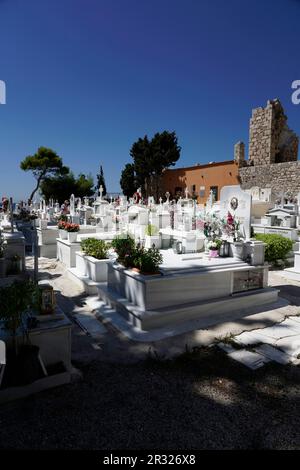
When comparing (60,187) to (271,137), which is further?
(60,187)

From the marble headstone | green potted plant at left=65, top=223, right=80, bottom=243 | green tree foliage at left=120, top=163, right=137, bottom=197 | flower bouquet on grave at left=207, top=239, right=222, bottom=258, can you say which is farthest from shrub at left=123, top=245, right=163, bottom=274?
green tree foliage at left=120, top=163, right=137, bottom=197

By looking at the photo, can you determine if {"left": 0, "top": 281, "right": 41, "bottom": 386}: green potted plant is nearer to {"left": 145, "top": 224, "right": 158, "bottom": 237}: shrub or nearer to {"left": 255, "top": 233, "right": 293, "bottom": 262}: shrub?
{"left": 145, "top": 224, "right": 158, "bottom": 237}: shrub

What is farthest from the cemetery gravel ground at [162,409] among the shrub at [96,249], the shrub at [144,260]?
the shrub at [96,249]

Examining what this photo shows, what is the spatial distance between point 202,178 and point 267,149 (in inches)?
285

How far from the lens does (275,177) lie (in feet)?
86.7

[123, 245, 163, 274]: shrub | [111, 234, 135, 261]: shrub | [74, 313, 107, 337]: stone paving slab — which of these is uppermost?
[111, 234, 135, 261]: shrub

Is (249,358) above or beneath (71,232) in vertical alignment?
beneath

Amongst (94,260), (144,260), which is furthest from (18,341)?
(94,260)

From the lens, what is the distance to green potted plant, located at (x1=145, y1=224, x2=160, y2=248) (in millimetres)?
9086

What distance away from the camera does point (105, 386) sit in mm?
3311

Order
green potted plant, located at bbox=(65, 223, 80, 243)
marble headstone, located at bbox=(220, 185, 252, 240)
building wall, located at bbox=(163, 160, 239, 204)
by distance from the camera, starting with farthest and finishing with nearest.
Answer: building wall, located at bbox=(163, 160, 239, 204)
green potted plant, located at bbox=(65, 223, 80, 243)
marble headstone, located at bbox=(220, 185, 252, 240)

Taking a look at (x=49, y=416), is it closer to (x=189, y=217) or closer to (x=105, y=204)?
(x=189, y=217)

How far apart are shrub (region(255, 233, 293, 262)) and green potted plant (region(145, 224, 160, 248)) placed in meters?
3.37

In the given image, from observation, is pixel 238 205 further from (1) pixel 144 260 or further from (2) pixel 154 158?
(2) pixel 154 158
